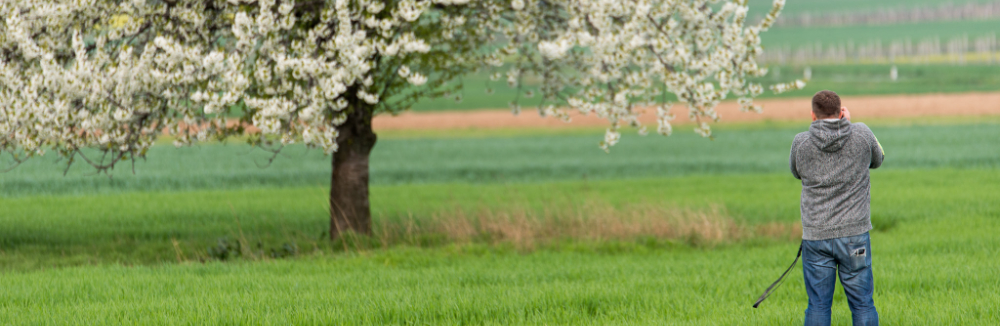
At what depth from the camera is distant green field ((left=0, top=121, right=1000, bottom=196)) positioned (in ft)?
87.5

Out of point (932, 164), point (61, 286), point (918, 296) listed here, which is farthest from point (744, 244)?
point (932, 164)

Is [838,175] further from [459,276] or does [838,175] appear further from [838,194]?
[459,276]

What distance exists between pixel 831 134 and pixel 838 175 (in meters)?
0.31

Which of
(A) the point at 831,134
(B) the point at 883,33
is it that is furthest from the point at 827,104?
(B) the point at 883,33

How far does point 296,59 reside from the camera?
11.0 meters

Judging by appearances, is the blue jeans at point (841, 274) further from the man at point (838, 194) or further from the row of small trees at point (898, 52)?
the row of small trees at point (898, 52)

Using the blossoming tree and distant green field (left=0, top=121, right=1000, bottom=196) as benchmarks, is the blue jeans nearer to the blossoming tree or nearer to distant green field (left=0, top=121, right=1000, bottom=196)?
the blossoming tree

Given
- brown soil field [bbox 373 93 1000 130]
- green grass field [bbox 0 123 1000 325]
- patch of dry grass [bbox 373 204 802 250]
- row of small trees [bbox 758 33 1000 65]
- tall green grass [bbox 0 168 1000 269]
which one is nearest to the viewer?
green grass field [bbox 0 123 1000 325]

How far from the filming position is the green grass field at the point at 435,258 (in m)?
8.16

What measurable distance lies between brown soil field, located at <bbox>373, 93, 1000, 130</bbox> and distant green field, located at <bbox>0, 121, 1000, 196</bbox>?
38.7ft

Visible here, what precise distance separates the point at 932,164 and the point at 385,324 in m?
27.4

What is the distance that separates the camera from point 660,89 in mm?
14133

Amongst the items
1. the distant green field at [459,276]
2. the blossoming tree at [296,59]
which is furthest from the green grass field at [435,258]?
the blossoming tree at [296,59]

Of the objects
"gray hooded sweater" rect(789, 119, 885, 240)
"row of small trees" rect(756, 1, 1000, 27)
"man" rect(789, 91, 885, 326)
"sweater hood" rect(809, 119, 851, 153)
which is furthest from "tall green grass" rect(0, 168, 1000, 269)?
"row of small trees" rect(756, 1, 1000, 27)
